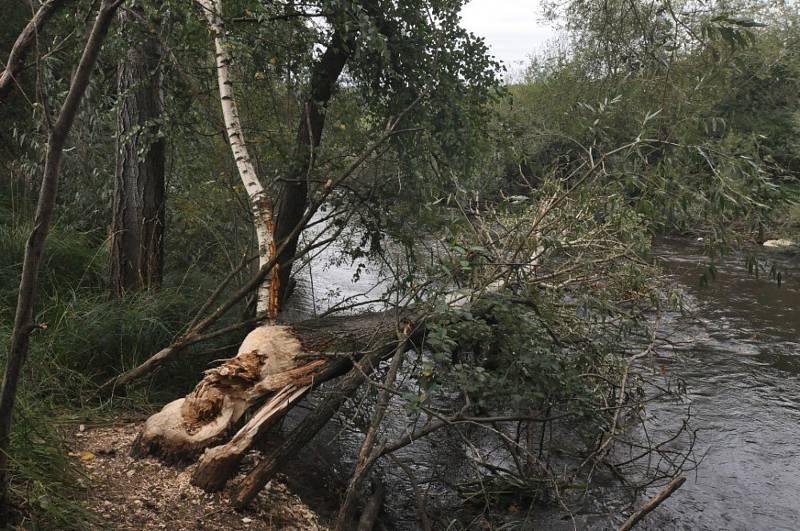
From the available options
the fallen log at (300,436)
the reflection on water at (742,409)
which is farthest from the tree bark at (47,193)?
the reflection on water at (742,409)

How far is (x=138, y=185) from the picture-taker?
570 cm

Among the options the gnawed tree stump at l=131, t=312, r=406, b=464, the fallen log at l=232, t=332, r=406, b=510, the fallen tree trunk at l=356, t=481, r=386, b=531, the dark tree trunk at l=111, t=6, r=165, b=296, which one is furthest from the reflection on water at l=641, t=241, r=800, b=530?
the dark tree trunk at l=111, t=6, r=165, b=296

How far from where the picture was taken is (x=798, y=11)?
22.9 meters

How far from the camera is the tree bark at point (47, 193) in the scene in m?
2.21

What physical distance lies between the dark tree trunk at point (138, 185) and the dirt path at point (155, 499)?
6.45 ft

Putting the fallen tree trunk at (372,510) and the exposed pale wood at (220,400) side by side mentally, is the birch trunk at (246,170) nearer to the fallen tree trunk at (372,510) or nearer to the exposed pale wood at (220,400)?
the exposed pale wood at (220,400)

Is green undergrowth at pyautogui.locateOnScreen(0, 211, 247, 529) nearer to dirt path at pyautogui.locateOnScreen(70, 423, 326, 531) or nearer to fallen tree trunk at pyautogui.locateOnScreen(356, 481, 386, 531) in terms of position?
dirt path at pyautogui.locateOnScreen(70, 423, 326, 531)

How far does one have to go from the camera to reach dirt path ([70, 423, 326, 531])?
3178 millimetres

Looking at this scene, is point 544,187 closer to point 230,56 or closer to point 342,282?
point 230,56

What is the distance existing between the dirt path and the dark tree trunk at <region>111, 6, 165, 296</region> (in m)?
1.96

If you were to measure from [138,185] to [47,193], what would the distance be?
11.9ft

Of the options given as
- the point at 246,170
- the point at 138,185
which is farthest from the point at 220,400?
the point at 138,185

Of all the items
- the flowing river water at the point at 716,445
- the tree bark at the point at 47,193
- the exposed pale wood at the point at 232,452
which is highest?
the tree bark at the point at 47,193

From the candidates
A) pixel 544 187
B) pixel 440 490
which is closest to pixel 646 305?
pixel 544 187
